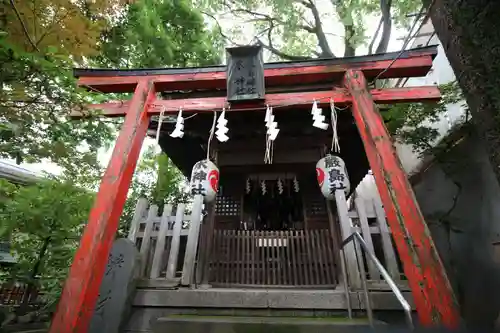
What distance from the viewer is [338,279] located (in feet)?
17.6

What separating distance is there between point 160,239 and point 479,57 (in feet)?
17.3

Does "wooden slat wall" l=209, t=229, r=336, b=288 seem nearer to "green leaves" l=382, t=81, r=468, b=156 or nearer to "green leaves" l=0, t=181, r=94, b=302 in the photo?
"green leaves" l=0, t=181, r=94, b=302

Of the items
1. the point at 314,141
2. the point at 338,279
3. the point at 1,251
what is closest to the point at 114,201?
the point at 338,279

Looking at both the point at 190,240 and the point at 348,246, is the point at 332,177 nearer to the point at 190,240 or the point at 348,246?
the point at 348,246

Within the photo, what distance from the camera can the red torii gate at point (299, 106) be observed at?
3.29m

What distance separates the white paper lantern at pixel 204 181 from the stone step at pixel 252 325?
2.33m

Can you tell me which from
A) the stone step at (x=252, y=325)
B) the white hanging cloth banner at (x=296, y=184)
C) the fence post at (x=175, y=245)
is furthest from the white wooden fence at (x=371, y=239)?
the fence post at (x=175, y=245)

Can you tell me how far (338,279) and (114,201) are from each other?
416 centimetres

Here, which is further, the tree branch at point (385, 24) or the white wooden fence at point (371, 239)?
the tree branch at point (385, 24)

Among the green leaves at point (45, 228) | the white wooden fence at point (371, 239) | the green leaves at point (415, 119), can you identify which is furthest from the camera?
the green leaves at point (415, 119)

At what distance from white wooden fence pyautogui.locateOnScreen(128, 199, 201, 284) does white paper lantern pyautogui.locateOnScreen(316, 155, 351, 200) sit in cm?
256

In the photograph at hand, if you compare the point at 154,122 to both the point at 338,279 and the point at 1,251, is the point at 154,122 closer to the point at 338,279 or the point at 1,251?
the point at 338,279

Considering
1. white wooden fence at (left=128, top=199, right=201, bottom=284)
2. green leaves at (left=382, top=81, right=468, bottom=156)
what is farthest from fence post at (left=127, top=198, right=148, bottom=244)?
green leaves at (left=382, top=81, right=468, bottom=156)

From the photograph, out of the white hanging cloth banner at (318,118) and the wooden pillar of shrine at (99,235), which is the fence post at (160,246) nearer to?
the wooden pillar of shrine at (99,235)
